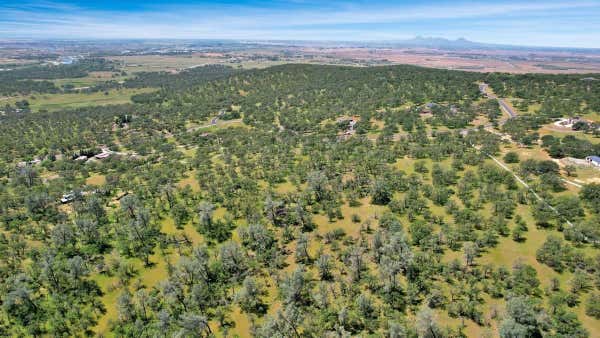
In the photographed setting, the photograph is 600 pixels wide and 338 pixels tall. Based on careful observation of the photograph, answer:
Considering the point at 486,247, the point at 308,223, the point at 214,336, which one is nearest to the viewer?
the point at 214,336

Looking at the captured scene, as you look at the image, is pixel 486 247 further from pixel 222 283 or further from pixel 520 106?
pixel 520 106

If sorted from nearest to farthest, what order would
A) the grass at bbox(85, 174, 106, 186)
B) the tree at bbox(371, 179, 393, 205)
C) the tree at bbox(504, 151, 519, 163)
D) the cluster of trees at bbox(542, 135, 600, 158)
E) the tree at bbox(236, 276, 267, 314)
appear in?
the tree at bbox(236, 276, 267, 314) → the tree at bbox(371, 179, 393, 205) → the cluster of trees at bbox(542, 135, 600, 158) → the tree at bbox(504, 151, 519, 163) → the grass at bbox(85, 174, 106, 186)

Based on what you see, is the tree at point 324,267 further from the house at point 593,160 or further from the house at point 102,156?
the house at point 102,156

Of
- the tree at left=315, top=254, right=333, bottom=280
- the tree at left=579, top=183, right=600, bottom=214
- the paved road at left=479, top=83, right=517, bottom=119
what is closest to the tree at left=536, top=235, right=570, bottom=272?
the tree at left=579, top=183, right=600, bottom=214

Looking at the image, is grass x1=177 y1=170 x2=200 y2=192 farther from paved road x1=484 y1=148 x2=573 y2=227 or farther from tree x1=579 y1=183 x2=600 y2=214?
tree x1=579 y1=183 x2=600 y2=214

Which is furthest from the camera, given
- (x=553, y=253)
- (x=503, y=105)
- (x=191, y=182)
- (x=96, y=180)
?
(x=503, y=105)

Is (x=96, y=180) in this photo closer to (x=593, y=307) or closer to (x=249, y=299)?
(x=249, y=299)

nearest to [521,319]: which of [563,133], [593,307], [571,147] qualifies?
[593,307]

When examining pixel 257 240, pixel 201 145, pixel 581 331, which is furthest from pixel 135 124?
pixel 581 331

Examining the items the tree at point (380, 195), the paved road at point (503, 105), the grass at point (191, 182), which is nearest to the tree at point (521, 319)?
the tree at point (380, 195)
